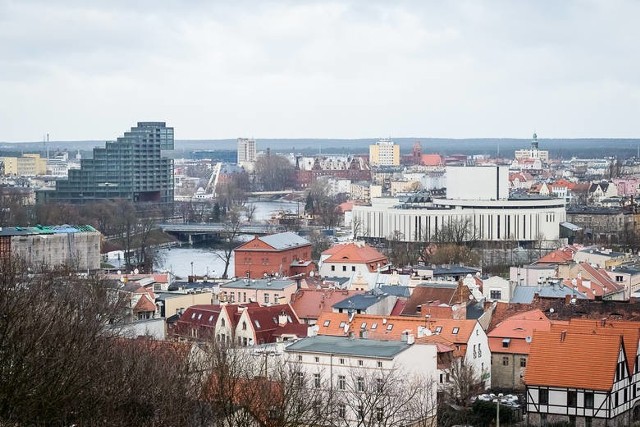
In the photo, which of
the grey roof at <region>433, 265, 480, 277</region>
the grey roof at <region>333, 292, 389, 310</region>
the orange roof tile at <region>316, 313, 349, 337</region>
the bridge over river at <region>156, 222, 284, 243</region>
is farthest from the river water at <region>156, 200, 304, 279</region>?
the orange roof tile at <region>316, 313, 349, 337</region>

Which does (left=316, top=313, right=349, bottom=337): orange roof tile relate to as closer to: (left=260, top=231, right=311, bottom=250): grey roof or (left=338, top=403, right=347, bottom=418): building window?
(left=338, top=403, right=347, bottom=418): building window

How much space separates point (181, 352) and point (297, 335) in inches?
207

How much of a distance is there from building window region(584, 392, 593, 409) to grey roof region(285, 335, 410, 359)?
2744 millimetres

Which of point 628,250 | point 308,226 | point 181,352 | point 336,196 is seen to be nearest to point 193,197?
point 336,196

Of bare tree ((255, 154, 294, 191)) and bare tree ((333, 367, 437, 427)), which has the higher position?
bare tree ((333, 367, 437, 427))

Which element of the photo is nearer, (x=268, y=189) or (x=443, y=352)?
(x=443, y=352)

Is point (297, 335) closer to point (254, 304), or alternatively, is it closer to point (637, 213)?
point (254, 304)

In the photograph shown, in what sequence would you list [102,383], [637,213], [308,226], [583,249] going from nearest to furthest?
[102,383] → [583,249] → [637,213] → [308,226]

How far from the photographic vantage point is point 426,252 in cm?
5088

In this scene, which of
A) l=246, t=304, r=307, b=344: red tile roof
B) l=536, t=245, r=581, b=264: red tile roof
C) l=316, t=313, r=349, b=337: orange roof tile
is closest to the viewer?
l=316, t=313, r=349, b=337: orange roof tile

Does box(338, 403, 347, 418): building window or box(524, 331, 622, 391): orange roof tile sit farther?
box(524, 331, 622, 391): orange roof tile

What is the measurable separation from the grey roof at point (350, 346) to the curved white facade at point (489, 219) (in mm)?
41848

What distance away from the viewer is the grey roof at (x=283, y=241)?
45319 millimetres

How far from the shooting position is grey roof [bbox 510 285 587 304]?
3082cm
